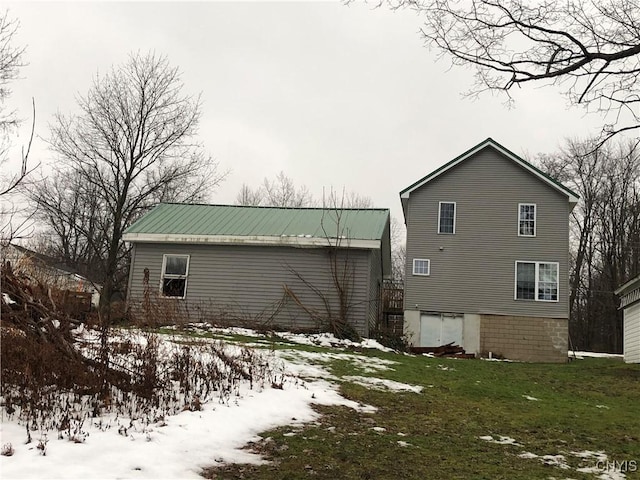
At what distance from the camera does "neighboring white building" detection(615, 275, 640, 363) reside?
59.8 ft

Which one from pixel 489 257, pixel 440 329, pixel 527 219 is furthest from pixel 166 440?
pixel 527 219

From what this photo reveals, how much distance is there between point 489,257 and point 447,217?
7.49 ft

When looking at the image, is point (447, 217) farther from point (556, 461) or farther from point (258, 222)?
point (556, 461)

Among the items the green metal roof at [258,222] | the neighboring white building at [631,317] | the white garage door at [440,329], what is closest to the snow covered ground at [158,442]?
the green metal roof at [258,222]

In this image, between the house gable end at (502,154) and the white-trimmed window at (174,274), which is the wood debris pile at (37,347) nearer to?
Result: the white-trimmed window at (174,274)

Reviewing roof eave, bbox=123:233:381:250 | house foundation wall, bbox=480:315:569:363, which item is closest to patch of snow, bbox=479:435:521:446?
roof eave, bbox=123:233:381:250

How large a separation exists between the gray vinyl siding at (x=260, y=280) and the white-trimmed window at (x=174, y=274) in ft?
0.58

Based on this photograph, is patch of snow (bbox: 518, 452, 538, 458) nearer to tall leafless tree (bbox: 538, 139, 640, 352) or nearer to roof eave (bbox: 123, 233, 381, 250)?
roof eave (bbox: 123, 233, 381, 250)

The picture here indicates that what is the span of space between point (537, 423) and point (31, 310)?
6.99 m

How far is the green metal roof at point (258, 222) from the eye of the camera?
1931 cm

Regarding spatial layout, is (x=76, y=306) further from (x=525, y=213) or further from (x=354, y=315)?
(x=525, y=213)

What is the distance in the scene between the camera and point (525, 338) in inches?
802

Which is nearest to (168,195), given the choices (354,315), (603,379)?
(354,315)

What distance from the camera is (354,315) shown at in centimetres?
1834
